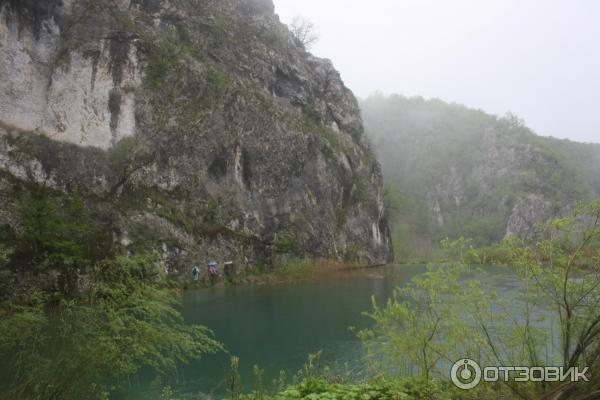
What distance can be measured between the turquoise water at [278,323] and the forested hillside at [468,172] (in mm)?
55850

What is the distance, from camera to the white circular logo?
6828 millimetres

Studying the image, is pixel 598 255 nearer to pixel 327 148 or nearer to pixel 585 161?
pixel 327 148

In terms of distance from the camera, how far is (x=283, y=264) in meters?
39.6

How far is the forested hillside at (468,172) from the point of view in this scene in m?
113

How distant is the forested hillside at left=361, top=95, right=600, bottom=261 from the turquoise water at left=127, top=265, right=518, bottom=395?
5585 cm

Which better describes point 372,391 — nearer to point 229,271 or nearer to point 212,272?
point 212,272

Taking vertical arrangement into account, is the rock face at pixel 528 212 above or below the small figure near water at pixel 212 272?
above

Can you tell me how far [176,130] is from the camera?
35781mm

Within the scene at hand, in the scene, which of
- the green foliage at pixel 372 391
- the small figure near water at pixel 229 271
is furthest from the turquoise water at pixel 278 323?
the green foliage at pixel 372 391

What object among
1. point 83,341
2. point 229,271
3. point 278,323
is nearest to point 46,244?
point 278,323

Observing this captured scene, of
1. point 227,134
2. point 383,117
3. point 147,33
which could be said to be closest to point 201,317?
point 227,134

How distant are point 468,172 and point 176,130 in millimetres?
116031

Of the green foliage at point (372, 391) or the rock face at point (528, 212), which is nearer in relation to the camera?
the green foliage at point (372, 391)

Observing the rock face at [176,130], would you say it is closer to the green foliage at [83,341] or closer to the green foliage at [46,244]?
the green foliage at [46,244]
